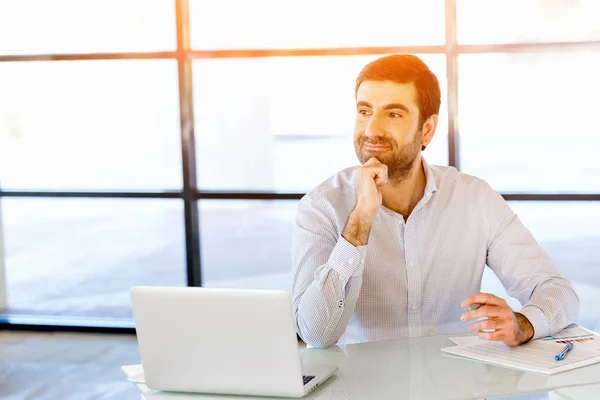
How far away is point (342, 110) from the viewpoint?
4.80 m

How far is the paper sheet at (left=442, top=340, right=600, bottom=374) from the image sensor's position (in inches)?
80.1

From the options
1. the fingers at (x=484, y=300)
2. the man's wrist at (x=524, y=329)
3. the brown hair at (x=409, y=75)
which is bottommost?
the man's wrist at (x=524, y=329)

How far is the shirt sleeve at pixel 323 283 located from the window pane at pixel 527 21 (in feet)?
7.56

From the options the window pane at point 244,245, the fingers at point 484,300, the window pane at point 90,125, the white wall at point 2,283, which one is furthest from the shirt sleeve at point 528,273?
the white wall at point 2,283

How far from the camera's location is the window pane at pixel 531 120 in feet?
14.8

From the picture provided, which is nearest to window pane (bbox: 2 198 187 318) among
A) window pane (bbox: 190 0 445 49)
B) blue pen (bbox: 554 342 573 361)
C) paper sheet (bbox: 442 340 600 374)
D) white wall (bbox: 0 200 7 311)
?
white wall (bbox: 0 200 7 311)

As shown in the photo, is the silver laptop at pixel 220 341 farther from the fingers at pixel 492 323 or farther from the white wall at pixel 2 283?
the white wall at pixel 2 283

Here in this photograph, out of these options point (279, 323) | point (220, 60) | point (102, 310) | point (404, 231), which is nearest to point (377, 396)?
point (279, 323)

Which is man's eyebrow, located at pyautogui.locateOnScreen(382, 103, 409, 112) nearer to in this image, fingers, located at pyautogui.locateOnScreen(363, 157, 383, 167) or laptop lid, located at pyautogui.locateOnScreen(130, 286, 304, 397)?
fingers, located at pyautogui.locateOnScreen(363, 157, 383, 167)

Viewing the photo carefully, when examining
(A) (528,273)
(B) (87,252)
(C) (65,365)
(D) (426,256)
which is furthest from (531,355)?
(B) (87,252)

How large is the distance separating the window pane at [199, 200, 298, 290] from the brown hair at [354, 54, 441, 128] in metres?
2.31

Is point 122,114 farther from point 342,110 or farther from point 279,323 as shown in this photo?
point 279,323

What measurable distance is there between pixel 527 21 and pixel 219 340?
317cm

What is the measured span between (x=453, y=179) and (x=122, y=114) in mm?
2771
